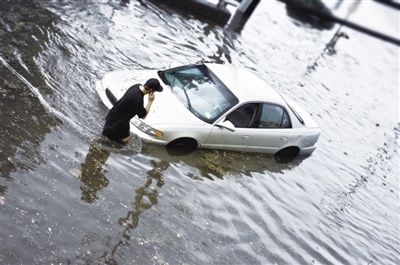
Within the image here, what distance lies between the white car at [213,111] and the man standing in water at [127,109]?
2.14 ft

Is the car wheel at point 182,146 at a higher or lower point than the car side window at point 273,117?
lower

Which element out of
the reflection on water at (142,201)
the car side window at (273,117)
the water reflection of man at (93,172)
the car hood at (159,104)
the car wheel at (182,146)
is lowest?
the water reflection of man at (93,172)

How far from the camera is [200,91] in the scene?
28.5 feet

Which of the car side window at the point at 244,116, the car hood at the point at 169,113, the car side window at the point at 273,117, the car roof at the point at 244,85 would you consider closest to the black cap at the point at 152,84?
the car hood at the point at 169,113

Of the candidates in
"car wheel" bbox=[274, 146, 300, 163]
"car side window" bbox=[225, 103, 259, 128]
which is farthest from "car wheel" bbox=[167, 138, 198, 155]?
"car wheel" bbox=[274, 146, 300, 163]

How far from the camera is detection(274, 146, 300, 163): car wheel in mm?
10116

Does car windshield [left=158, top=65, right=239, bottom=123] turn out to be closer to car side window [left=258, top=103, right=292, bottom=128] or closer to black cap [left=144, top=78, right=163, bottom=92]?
A: car side window [left=258, top=103, right=292, bottom=128]

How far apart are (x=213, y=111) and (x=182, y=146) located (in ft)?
2.98

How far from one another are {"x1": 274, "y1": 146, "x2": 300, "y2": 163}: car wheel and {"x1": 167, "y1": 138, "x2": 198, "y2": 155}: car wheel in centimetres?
251

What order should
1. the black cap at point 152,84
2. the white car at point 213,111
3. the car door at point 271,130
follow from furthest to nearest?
the car door at point 271,130, the white car at point 213,111, the black cap at point 152,84

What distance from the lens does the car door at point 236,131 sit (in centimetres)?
841

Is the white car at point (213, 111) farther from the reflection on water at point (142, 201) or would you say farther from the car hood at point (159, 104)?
the reflection on water at point (142, 201)

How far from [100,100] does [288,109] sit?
4023 millimetres

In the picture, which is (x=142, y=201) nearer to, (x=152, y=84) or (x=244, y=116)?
(x=152, y=84)
